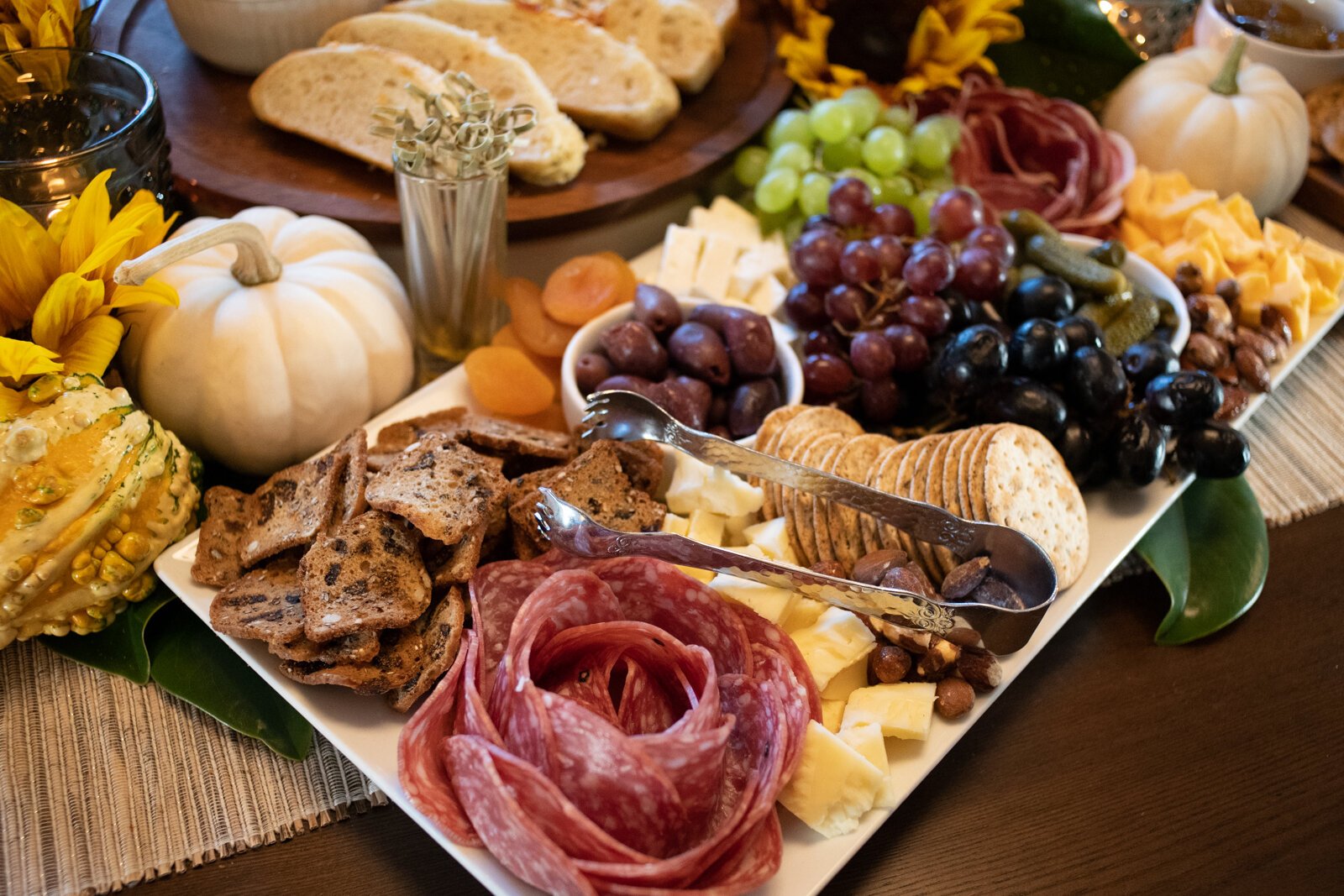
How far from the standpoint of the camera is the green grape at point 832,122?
5.52 feet

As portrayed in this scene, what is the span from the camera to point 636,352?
128cm

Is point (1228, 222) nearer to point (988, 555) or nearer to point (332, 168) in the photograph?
point (988, 555)

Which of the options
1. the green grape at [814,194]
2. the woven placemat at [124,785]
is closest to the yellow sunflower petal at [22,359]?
the woven placemat at [124,785]

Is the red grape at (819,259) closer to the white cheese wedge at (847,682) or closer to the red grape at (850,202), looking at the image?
the red grape at (850,202)

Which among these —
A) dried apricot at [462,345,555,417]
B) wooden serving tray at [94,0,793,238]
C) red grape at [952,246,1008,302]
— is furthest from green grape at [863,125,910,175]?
dried apricot at [462,345,555,417]

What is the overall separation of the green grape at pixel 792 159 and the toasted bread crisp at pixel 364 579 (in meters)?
0.97

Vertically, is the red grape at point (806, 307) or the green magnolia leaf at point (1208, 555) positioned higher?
the red grape at point (806, 307)

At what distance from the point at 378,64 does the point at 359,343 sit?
1.87 feet

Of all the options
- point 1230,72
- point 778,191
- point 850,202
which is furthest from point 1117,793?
point 1230,72

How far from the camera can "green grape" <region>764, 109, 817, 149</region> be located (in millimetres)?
1720

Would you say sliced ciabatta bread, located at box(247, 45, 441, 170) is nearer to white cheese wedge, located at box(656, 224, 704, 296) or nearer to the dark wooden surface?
white cheese wedge, located at box(656, 224, 704, 296)

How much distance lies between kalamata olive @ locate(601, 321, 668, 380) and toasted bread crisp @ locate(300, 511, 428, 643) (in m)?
0.39

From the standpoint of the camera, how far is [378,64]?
157cm

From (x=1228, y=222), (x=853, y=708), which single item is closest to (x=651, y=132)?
(x=1228, y=222)
